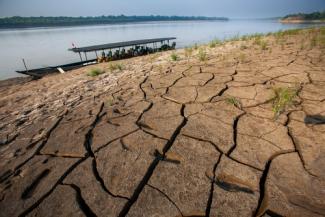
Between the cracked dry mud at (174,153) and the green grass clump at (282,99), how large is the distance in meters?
0.05

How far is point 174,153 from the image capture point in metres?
1.65

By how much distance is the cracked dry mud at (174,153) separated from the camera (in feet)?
4.14

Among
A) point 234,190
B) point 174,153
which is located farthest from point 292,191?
point 174,153

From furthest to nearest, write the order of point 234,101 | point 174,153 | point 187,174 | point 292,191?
1. point 234,101
2. point 174,153
3. point 187,174
4. point 292,191

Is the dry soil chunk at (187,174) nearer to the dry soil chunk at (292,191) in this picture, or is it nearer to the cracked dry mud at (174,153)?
the cracked dry mud at (174,153)

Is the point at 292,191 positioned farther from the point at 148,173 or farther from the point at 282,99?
the point at 282,99

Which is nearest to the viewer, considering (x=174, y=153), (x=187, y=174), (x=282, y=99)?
(x=187, y=174)

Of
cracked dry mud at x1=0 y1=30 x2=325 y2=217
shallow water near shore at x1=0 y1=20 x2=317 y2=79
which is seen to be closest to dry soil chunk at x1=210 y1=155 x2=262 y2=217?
cracked dry mud at x1=0 y1=30 x2=325 y2=217

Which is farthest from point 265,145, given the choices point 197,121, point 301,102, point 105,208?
point 105,208

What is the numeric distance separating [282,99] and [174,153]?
4.76 ft

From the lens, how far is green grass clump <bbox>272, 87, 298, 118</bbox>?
2045 millimetres

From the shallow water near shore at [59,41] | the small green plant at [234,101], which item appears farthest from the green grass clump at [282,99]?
the shallow water near shore at [59,41]

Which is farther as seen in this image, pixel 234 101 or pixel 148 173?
pixel 234 101

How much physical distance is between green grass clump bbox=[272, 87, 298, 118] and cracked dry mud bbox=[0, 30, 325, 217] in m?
0.05
